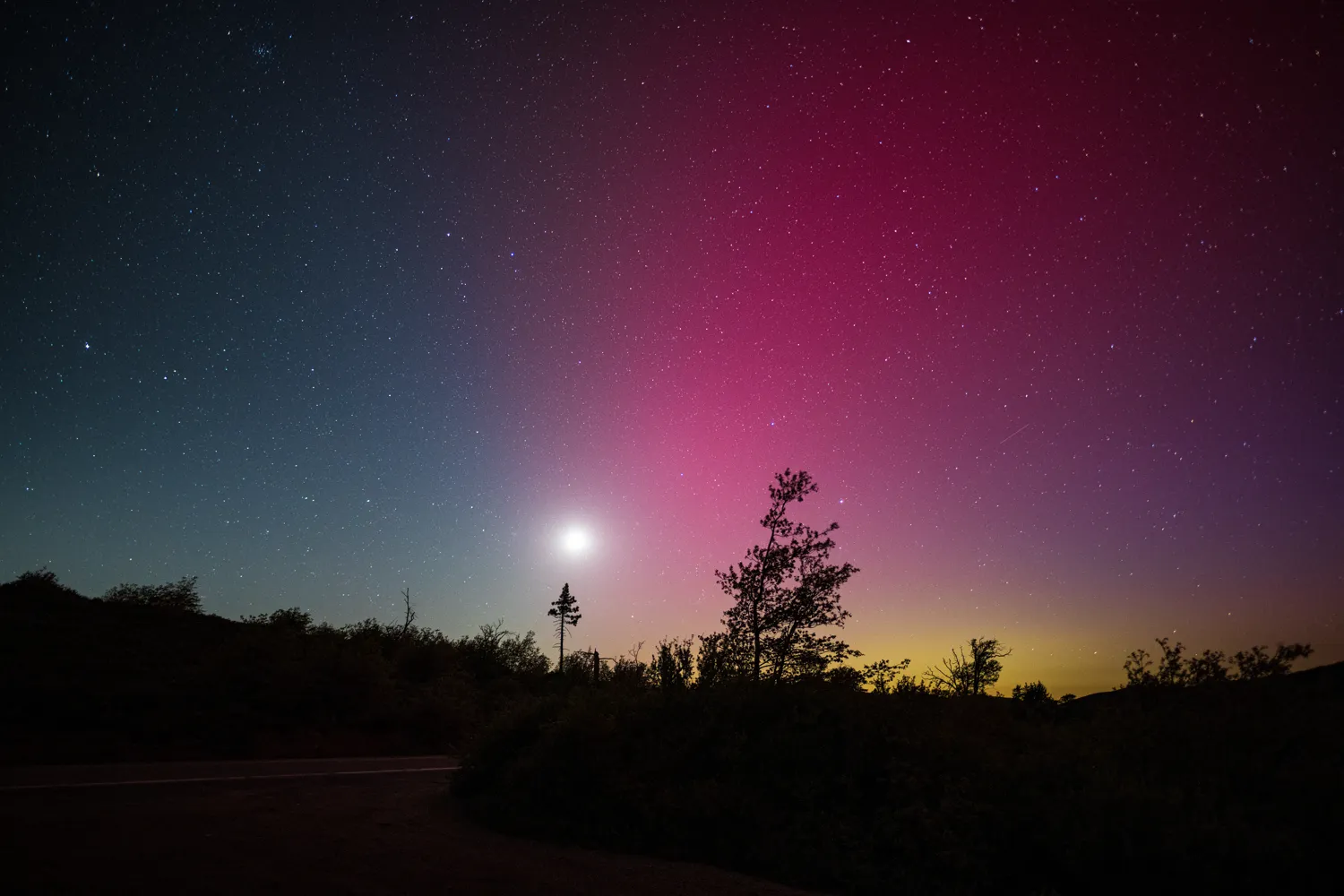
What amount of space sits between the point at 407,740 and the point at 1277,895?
2088 cm

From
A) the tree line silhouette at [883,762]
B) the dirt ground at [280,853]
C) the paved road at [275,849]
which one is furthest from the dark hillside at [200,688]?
the dirt ground at [280,853]

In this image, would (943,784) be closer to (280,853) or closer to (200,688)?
(280,853)

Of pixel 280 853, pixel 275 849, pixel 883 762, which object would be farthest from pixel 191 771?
pixel 883 762

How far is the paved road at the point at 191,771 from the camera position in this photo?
10.3 m

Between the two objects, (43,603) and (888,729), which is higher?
(43,603)

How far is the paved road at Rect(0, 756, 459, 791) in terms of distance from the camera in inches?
406

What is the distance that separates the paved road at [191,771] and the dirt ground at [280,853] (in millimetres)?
889

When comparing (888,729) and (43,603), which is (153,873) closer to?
(888,729)

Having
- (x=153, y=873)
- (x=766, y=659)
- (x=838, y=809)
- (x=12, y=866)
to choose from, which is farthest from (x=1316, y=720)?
(x=12, y=866)

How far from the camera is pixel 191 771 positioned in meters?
12.4

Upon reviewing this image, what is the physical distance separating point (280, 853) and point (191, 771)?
24.4 ft

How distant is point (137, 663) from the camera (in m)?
21.3

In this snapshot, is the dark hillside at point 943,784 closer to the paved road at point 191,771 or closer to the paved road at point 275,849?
the paved road at point 275,849

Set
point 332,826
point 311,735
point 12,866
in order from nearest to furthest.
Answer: point 12,866
point 332,826
point 311,735
